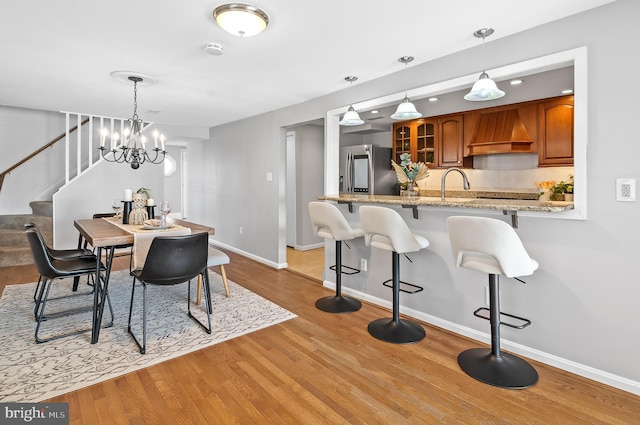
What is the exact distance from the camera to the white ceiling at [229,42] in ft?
7.00

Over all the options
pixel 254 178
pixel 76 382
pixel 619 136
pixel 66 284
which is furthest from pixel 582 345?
pixel 66 284

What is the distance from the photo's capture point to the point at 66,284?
4180mm

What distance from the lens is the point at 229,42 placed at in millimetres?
2635

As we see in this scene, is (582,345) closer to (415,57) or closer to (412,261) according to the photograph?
(412,261)

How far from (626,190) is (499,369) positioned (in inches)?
52.5

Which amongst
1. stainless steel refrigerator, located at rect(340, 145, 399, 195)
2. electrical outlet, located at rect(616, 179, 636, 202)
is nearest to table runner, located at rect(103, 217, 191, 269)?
electrical outlet, located at rect(616, 179, 636, 202)

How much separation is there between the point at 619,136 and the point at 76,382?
3.61m

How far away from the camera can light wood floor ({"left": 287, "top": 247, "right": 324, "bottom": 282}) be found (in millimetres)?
4777

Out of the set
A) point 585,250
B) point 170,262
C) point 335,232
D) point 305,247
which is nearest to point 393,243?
point 335,232

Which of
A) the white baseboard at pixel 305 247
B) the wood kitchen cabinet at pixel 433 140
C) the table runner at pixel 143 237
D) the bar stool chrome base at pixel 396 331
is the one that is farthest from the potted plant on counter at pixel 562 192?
the white baseboard at pixel 305 247

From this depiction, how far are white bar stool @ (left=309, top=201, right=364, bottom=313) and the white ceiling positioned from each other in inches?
52.2

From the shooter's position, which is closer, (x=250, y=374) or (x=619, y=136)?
(x=619, y=136)

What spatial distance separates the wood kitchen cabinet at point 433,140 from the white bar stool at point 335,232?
2524 millimetres

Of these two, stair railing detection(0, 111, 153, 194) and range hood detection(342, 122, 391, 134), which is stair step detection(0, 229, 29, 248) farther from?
range hood detection(342, 122, 391, 134)
